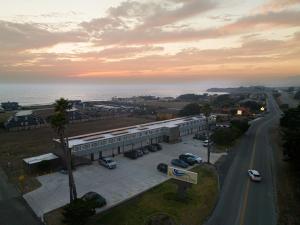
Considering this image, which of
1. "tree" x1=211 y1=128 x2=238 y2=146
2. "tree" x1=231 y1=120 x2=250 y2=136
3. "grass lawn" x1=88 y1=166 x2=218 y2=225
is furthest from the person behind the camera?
"tree" x1=231 y1=120 x2=250 y2=136

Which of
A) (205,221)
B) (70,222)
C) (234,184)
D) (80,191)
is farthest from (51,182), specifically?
(234,184)

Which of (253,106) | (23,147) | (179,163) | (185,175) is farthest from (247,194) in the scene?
(253,106)

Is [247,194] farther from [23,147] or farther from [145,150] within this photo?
[23,147]

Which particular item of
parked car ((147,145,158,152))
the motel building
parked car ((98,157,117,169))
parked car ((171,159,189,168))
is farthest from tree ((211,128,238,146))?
parked car ((98,157,117,169))

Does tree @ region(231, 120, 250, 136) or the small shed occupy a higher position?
tree @ region(231, 120, 250, 136)

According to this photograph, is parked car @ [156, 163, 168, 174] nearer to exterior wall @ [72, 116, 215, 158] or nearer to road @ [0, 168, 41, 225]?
exterior wall @ [72, 116, 215, 158]

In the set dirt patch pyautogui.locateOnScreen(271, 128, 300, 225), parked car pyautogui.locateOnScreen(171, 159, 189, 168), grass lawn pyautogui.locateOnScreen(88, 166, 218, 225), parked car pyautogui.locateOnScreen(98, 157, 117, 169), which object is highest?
parked car pyautogui.locateOnScreen(98, 157, 117, 169)

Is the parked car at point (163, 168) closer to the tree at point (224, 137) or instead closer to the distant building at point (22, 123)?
the tree at point (224, 137)

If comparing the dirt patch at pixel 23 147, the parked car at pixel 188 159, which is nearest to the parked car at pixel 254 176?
the parked car at pixel 188 159
